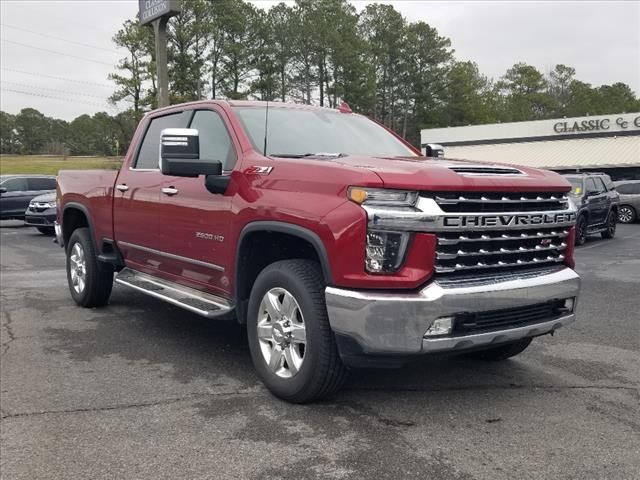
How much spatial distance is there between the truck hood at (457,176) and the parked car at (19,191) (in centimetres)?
1889

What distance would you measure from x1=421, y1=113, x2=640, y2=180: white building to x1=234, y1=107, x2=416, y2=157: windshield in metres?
34.7

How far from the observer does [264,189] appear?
13.6ft

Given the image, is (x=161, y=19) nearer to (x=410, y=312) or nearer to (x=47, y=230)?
(x=47, y=230)

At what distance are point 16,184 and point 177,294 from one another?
18066mm

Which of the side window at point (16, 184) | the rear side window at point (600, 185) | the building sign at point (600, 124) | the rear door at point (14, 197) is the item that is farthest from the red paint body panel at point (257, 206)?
the building sign at point (600, 124)

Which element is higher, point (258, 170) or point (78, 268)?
point (258, 170)

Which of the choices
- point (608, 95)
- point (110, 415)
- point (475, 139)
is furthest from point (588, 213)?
point (608, 95)

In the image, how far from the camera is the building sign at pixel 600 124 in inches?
1566

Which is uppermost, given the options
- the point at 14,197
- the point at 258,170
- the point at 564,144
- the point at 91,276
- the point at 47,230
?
the point at 564,144

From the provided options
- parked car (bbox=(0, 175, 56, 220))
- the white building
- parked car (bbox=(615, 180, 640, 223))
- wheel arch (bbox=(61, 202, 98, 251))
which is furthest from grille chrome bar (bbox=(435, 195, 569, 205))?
the white building

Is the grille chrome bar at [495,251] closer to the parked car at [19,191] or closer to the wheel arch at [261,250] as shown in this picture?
the wheel arch at [261,250]

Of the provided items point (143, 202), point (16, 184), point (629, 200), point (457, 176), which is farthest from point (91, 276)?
point (629, 200)

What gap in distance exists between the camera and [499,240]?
12.3ft

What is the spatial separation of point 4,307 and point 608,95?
91.1m
